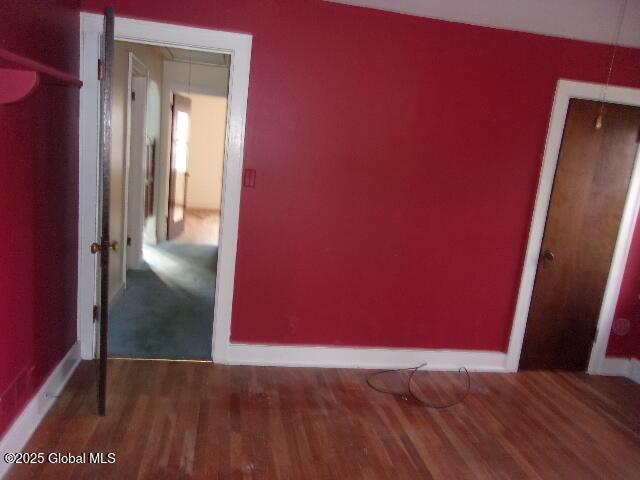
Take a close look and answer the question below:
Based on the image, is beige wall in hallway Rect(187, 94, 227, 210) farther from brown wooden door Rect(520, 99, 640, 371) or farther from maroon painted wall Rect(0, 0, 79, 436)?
brown wooden door Rect(520, 99, 640, 371)

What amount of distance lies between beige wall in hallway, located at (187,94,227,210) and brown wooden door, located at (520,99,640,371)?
7313mm

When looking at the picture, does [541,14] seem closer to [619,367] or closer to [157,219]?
[619,367]

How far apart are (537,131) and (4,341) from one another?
3.27 metres

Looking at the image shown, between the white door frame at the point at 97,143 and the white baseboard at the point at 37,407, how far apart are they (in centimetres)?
19

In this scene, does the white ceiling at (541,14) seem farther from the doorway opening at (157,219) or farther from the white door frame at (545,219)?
the doorway opening at (157,219)

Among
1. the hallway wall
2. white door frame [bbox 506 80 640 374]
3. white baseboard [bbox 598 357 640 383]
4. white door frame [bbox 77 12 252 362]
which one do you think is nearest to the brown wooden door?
white door frame [bbox 506 80 640 374]

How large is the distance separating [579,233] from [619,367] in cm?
117

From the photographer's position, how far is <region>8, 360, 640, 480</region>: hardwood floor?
2.13 metres

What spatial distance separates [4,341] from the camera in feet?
6.15

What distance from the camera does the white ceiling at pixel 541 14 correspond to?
2582 millimetres

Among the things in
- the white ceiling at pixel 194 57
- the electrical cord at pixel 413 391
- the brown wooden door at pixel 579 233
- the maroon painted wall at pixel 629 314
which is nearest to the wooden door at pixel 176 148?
the white ceiling at pixel 194 57

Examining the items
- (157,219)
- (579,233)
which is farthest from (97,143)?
Result: (157,219)

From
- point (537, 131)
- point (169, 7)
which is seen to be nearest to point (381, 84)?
point (537, 131)

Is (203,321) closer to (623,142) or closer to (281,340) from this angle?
(281,340)
